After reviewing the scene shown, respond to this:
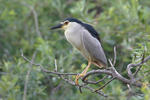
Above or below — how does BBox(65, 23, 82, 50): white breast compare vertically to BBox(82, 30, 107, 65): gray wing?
above

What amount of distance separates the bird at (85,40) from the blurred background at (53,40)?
0.28 m

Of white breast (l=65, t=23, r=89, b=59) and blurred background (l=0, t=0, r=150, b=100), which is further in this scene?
blurred background (l=0, t=0, r=150, b=100)

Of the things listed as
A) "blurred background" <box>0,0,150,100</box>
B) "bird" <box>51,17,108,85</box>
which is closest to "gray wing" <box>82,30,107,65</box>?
"bird" <box>51,17,108,85</box>

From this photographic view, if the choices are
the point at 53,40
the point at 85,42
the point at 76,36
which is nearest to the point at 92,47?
the point at 85,42

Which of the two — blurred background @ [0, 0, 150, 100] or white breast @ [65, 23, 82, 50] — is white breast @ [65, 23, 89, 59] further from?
blurred background @ [0, 0, 150, 100]

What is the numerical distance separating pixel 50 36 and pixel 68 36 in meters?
2.08

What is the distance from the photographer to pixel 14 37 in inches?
232

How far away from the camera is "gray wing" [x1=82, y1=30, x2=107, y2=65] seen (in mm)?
3922

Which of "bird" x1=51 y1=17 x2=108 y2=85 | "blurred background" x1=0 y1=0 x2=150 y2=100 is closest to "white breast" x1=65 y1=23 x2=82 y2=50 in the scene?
"bird" x1=51 y1=17 x2=108 y2=85

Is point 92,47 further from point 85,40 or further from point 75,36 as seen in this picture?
point 75,36

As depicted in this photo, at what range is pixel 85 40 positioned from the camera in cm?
393

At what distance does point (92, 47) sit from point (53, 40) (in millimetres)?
1761

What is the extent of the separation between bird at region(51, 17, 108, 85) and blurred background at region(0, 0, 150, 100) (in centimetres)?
28

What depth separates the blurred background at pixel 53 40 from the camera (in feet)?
14.4
